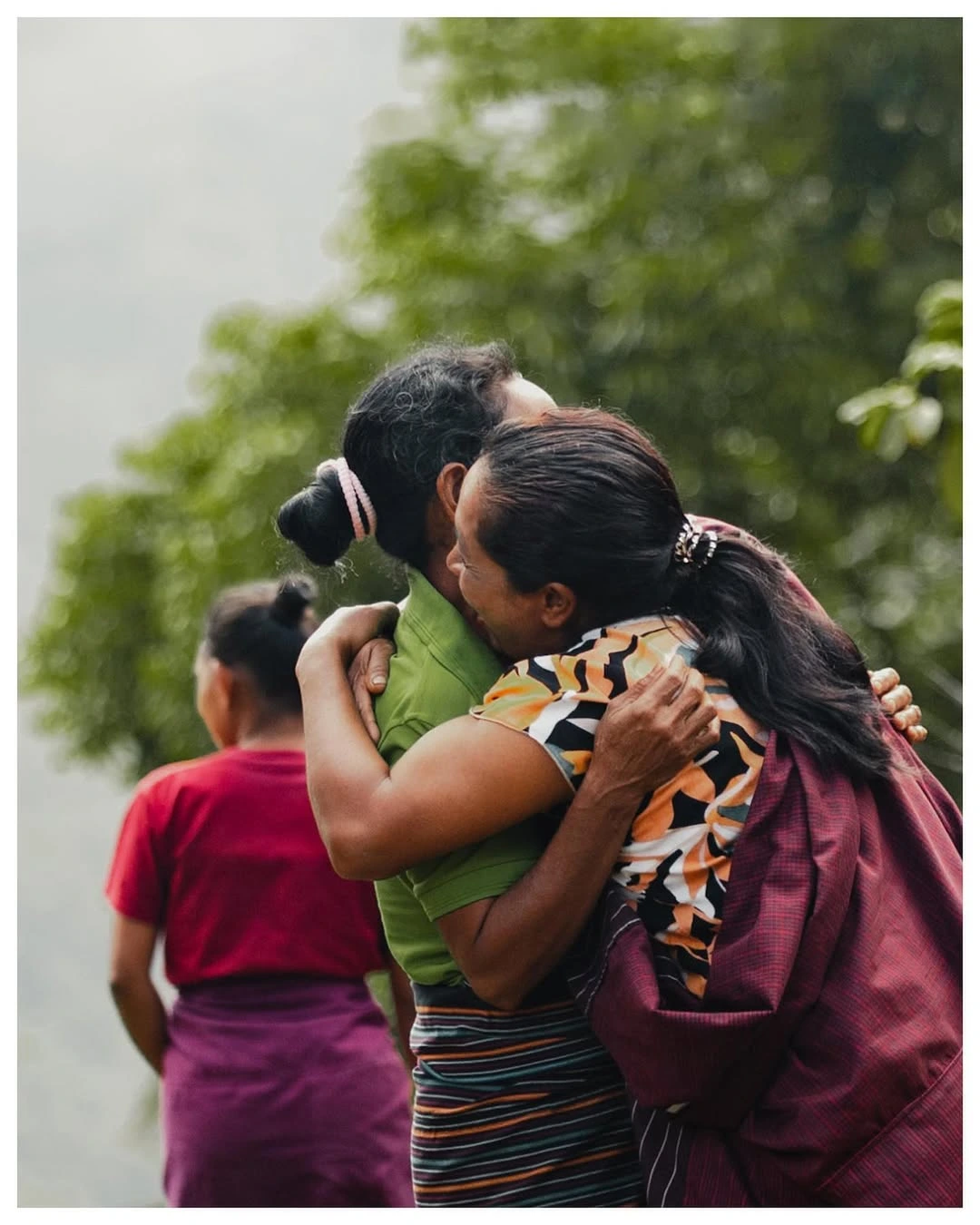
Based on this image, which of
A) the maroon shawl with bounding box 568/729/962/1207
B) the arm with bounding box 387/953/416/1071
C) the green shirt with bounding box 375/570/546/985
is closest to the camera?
the maroon shawl with bounding box 568/729/962/1207

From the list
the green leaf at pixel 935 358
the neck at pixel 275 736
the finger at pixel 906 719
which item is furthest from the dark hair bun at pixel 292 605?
the finger at pixel 906 719

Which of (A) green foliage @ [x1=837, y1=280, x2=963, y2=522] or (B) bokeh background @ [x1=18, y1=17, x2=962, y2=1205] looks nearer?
(A) green foliage @ [x1=837, y1=280, x2=963, y2=522]

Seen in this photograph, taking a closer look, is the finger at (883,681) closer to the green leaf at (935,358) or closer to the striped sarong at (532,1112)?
the striped sarong at (532,1112)

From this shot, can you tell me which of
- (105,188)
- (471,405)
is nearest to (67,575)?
(105,188)

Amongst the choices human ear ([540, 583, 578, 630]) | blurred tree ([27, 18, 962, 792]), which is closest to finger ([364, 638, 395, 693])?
human ear ([540, 583, 578, 630])

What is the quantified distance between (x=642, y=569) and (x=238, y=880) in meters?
1.77

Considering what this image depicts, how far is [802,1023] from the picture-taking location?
147cm

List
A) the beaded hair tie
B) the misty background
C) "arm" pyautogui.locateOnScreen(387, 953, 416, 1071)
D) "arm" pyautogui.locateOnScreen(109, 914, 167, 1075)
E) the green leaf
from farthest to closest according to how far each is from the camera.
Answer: the misty background < "arm" pyautogui.locateOnScreen(109, 914, 167, 1075) < "arm" pyautogui.locateOnScreen(387, 953, 416, 1071) < the green leaf < the beaded hair tie

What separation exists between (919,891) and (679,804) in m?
0.28

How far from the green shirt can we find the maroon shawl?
13 cm

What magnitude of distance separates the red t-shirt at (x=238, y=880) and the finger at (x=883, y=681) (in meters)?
1.60

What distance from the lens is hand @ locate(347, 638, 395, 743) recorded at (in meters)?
1.69

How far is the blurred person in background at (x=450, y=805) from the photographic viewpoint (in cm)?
152

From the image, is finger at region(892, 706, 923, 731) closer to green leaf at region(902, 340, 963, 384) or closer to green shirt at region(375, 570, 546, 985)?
green shirt at region(375, 570, 546, 985)
